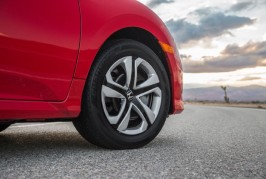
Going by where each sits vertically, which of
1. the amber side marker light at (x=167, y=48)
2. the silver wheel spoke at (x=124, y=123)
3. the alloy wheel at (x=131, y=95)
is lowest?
the silver wheel spoke at (x=124, y=123)

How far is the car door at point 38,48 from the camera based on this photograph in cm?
250

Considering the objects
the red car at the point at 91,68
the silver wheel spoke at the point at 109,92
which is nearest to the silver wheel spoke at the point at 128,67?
the red car at the point at 91,68

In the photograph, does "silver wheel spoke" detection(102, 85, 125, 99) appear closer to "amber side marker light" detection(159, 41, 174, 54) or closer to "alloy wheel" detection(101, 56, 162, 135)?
"alloy wheel" detection(101, 56, 162, 135)

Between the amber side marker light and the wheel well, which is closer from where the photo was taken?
the wheel well

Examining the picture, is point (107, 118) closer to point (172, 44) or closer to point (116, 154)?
point (116, 154)

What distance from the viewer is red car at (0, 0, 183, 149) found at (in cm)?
256

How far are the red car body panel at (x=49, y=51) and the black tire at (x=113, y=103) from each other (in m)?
0.10

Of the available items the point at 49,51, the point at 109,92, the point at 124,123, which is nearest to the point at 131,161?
the point at 124,123

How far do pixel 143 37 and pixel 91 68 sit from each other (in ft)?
2.34

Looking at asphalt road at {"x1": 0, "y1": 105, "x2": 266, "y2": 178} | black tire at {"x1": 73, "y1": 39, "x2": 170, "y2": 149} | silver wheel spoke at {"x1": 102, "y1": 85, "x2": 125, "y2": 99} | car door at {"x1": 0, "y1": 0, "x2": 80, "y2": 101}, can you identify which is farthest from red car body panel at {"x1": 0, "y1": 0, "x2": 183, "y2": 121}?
asphalt road at {"x1": 0, "y1": 105, "x2": 266, "y2": 178}

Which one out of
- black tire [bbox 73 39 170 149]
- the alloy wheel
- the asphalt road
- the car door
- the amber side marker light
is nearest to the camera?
the asphalt road

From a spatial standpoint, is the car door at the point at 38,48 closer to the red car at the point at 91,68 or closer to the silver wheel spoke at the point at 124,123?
the red car at the point at 91,68

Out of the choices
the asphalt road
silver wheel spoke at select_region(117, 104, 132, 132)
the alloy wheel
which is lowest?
the asphalt road

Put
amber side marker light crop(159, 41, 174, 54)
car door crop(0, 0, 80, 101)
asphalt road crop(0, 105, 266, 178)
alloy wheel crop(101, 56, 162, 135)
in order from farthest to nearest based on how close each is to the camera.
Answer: amber side marker light crop(159, 41, 174, 54) < alloy wheel crop(101, 56, 162, 135) < car door crop(0, 0, 80, 101) < asphalt road crop(0, 105, 266, 178)
